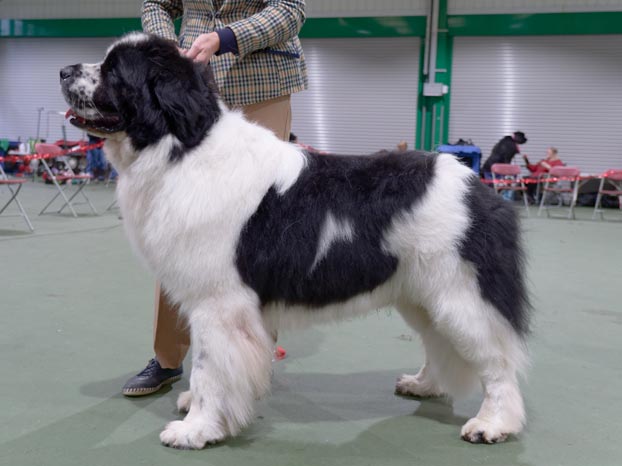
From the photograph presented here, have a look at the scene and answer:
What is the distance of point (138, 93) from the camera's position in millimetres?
2229

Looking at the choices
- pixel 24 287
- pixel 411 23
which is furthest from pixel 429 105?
pixel 24 287

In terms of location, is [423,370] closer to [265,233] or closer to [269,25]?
[265,233]

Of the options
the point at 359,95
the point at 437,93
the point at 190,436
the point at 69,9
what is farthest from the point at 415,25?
the point at 190,436

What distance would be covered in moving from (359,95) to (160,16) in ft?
46.1

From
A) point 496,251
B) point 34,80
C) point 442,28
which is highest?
point 442,28

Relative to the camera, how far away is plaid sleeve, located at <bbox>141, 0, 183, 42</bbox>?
2910mm

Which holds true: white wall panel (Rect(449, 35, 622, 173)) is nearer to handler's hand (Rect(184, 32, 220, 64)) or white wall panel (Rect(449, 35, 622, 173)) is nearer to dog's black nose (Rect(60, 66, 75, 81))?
handler's hand (Rect(184, 32, 220, 64))

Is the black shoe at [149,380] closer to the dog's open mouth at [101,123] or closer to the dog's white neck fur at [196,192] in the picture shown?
the dog's white neck fur at [196,192]

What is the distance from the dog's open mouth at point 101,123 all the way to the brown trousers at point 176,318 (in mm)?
820

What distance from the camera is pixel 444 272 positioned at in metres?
2.42

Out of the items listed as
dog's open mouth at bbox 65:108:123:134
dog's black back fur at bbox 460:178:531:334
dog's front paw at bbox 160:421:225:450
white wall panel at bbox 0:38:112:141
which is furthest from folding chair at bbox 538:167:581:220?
white wall panel at bbox 0:38:112:141

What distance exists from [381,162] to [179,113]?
2.69 feet

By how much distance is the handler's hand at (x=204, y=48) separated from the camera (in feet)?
8.12

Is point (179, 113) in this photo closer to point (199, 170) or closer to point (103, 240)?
point (199, 170)
